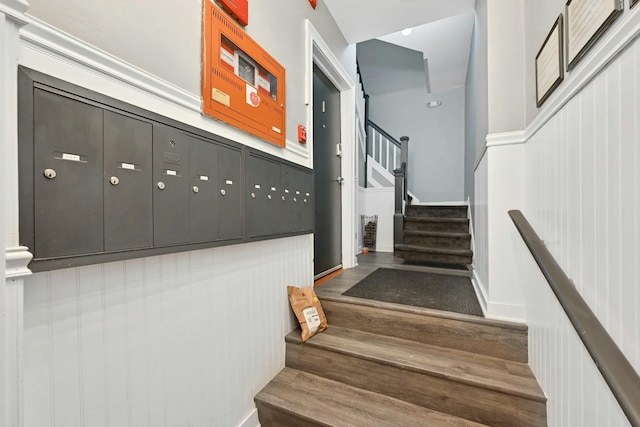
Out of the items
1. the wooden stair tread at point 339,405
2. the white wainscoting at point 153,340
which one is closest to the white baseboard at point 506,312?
the wooden stair tread at point 339,405

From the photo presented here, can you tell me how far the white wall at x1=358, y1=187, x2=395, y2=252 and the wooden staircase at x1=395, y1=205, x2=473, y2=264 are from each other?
0.63 meters

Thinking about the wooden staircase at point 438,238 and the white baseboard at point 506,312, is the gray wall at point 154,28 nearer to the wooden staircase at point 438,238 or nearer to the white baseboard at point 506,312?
the white baseboard at point 506,312

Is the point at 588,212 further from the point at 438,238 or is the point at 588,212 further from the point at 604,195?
the point at 438,238

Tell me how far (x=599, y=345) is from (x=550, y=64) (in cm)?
105

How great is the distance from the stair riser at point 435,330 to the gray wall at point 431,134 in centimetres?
395

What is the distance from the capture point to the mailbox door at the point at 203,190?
3.21ft

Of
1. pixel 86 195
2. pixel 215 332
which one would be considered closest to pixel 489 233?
pixel 215 332

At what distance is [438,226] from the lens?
10.7 ft

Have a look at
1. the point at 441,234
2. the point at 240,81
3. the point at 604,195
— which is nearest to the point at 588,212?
the point at 604,195

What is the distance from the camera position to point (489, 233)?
1.55 m

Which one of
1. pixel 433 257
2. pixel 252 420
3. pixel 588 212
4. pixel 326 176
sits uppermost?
pixel 326 176

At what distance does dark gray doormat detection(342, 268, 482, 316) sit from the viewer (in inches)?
67.1

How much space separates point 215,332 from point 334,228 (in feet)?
5.55

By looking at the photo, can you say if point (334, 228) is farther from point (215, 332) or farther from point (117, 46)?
point (117, 46)
